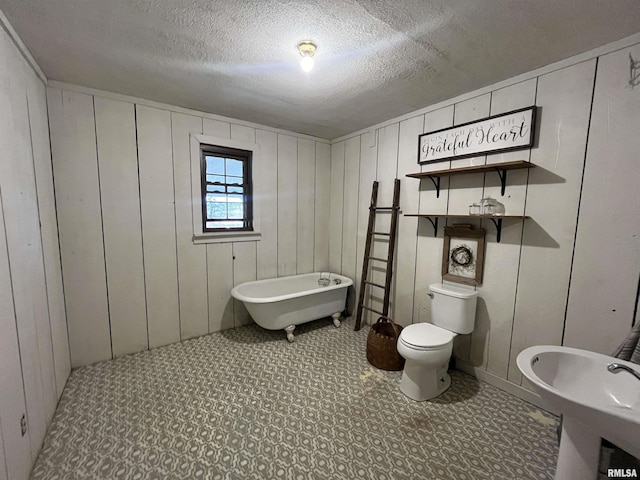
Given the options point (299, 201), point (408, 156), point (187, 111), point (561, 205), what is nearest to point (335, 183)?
point (299, 201)

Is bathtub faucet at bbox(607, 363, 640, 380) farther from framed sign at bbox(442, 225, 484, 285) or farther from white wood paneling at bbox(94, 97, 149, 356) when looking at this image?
white wood paneling at bbox(94, 97, 149, 356)

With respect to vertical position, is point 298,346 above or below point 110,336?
below

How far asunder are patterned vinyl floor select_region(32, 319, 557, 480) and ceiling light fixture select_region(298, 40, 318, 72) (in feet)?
7.36

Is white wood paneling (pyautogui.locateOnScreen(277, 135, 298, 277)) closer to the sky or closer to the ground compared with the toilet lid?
closer to the sky

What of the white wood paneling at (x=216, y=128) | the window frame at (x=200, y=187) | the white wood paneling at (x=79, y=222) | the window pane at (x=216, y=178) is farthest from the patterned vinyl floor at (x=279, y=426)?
the white wood paneling at (x=216, y=128)

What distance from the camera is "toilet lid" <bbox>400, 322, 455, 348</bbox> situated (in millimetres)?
1882

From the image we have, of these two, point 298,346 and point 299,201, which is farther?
point 299,201

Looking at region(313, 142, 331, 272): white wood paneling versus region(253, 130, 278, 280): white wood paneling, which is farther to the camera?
region(313, 142, 331, 272): white wood paneling

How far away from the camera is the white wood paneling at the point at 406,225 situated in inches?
102

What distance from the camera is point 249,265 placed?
306 centimetres

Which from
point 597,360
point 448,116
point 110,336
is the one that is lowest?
point 110,336

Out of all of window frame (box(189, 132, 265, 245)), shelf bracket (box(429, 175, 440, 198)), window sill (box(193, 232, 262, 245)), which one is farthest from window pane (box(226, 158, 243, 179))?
shelf bracket (box(429, 175, 440, 198))

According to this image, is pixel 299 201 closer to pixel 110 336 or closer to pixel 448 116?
pixel 448 116

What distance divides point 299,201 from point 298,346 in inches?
67.3
